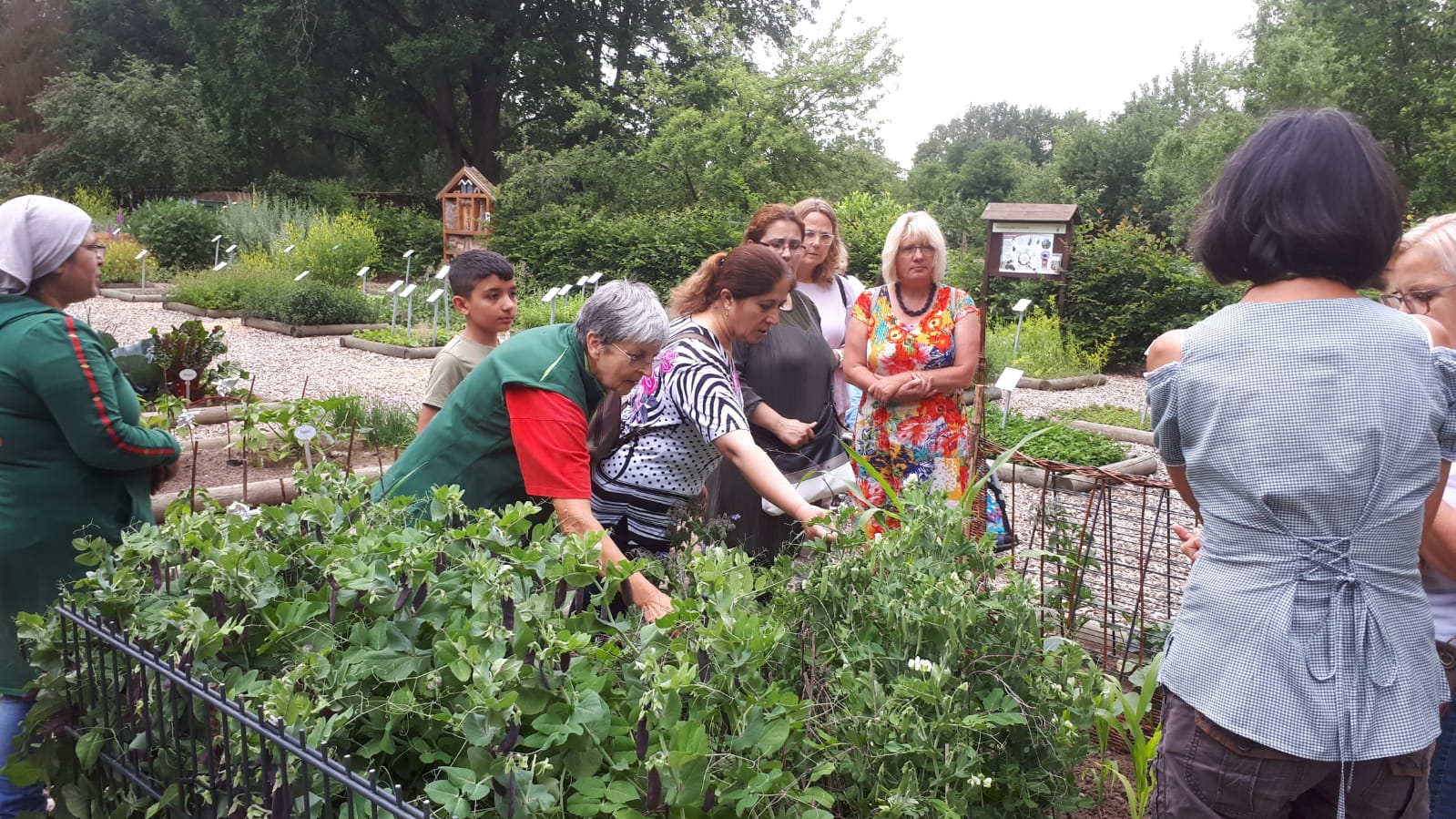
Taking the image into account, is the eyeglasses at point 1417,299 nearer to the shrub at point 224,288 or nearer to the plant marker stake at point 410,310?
the plant marker stake at point 410,310

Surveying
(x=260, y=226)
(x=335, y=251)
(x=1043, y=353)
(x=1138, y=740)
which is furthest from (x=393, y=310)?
(x=1138, y=740)

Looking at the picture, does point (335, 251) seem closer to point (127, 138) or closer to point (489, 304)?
point (127, 138)

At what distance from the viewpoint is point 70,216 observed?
2.29 m

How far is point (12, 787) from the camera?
214 centimetres

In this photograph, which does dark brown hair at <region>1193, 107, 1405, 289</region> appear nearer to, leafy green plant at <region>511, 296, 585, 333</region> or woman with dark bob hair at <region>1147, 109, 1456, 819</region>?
woman with dark bob hair at <region>1147, 109, 1456, 819</region>

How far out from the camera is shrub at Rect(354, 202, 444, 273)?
22.8 m

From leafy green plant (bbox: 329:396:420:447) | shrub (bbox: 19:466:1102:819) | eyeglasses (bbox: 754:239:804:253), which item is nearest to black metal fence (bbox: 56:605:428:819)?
shrub (bbox: 19:466:1102:819)

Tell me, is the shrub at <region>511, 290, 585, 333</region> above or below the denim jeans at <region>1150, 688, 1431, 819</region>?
above

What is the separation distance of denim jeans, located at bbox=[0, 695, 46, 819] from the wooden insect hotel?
18.0 m

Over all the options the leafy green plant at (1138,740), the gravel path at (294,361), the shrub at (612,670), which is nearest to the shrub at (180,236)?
the gravel path at (294,361)

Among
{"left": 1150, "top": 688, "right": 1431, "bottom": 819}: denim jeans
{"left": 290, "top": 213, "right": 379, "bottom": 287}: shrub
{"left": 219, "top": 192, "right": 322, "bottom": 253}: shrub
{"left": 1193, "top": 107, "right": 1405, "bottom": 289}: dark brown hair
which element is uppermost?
{"left": 219, "top": 192, "right": 322, "bottom": 253}: shrub

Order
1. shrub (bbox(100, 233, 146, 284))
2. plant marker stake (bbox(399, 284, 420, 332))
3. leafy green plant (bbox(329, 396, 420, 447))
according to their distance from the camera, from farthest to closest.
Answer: shrub (bbox(100, 233, 146, 284))
plant marker stake (bbox(399, 284, 420, 332))
leafy green plant (bbox(329, 396, 420, 447))

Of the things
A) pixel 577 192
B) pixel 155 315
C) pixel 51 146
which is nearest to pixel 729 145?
pixel 577 192

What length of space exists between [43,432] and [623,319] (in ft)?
4.29
